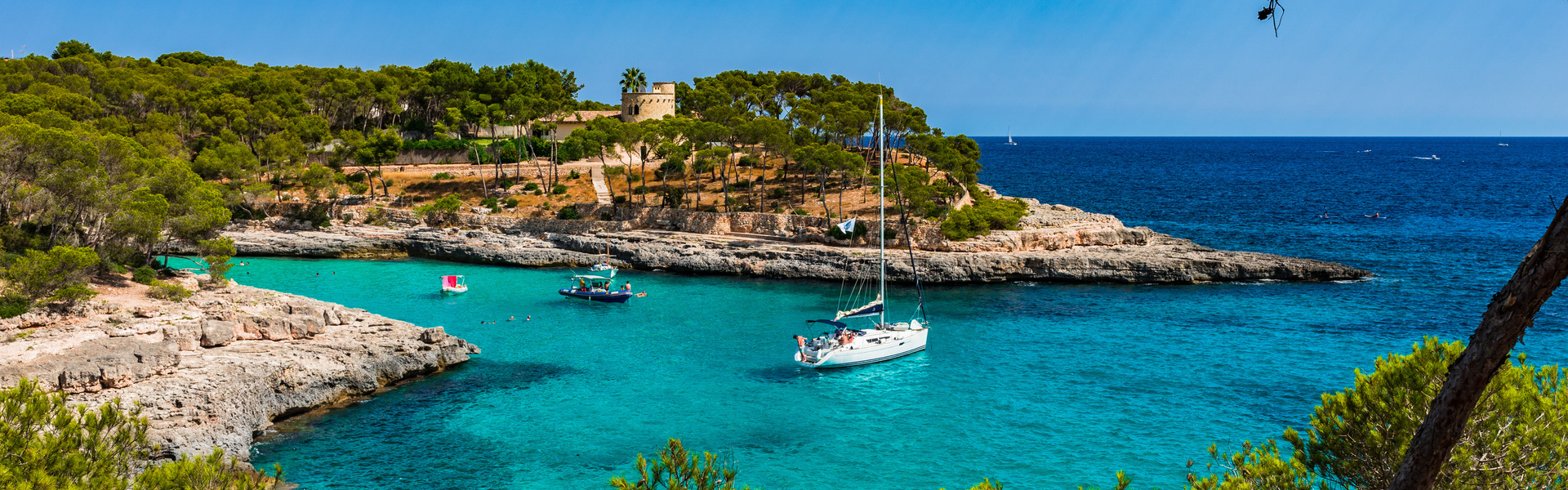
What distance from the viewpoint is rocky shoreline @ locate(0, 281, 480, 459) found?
72.3 feet

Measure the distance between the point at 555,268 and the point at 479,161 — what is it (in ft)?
83.4

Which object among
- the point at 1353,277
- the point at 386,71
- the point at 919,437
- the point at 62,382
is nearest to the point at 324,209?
the point at 386,71

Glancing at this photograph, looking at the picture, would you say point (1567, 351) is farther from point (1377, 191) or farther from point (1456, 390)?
point (1377, 191)

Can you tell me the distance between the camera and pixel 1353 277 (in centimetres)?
4834

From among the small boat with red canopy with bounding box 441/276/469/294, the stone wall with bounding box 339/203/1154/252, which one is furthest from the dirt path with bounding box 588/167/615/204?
the small boat with red canopy with bounding box 441/276/469/294

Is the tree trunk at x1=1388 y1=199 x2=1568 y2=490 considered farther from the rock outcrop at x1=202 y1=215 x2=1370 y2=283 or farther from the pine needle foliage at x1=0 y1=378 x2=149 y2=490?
the rock outcrop at x1=202 y1=215 x2=1370 y2=283

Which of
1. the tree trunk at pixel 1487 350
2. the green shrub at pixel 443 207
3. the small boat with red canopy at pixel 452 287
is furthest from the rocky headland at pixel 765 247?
the tree trunk at pixel 1487 350

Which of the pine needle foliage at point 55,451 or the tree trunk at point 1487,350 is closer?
the tree trunk at point 1487,350

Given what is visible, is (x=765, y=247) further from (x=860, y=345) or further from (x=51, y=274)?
(x=51, y=274)

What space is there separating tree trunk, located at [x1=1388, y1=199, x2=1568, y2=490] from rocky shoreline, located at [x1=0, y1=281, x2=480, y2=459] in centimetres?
2320

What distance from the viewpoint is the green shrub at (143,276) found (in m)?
33.0

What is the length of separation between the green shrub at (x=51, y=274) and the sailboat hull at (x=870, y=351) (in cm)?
2245

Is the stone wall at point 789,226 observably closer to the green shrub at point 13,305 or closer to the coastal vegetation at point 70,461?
the green shrub at point 13,305

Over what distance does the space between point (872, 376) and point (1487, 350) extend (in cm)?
2546
